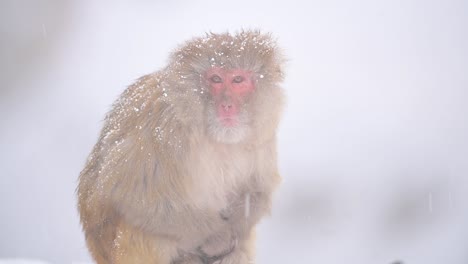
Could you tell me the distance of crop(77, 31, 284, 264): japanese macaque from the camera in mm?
3301

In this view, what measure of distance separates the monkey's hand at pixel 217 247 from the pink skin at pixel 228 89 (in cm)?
61

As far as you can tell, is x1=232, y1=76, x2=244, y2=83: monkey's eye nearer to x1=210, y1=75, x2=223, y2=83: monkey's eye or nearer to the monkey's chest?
x1=210, y1=75, x2=223, y2=83: monkey's eye

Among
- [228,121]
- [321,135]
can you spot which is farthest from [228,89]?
[321,135]

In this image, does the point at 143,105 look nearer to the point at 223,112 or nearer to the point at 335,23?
the point at 223,112

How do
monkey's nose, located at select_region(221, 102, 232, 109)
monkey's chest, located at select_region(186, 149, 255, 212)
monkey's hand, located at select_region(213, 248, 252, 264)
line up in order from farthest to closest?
monkey's hand, located at select_region(213, 248, 252, 264) → monkey's chest, located at select_region(186, 149, 255, 212) → monkey's nose, located at select_region(221, 102, 232, 109)

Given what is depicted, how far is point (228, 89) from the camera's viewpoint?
3297mm

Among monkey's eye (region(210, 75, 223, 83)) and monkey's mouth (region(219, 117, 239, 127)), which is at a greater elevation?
monkey's eye (region(210, 75, 223, 83))

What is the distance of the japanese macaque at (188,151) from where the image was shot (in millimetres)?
3301

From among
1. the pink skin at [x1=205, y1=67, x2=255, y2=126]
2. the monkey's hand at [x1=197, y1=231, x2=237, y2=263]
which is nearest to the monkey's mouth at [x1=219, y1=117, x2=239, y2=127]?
the pink skin at [x1=205, y1=67, x2=255, y2=126]

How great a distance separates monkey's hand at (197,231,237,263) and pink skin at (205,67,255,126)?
61cm

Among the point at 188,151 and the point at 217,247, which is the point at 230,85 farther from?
the point at 217,247

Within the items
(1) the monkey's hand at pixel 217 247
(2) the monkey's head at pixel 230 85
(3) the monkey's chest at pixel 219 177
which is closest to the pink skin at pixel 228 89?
(2) the monkey's head at pixel 230 85

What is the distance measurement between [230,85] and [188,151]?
356mm

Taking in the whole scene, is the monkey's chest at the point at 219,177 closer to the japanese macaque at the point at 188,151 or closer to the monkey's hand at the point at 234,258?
the japanese macaque at the point at 188,151
